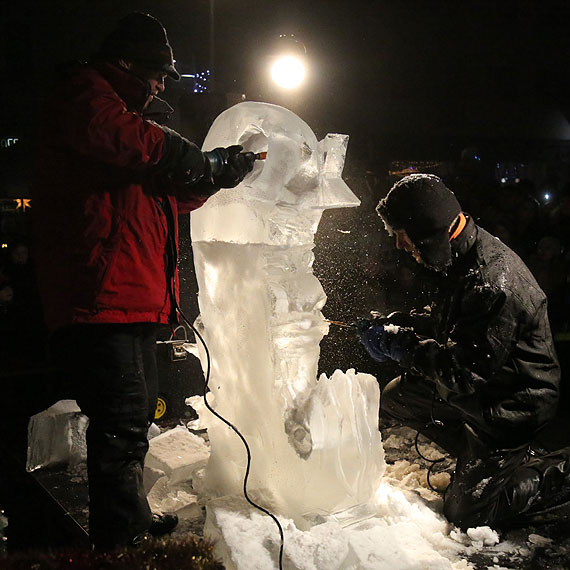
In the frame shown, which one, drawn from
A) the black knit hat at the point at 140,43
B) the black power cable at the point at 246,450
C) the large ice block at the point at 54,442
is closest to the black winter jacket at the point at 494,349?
the black power cable at the point at 246,450

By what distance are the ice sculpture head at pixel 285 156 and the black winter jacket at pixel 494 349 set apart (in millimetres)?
699

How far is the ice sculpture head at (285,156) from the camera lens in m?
2.60

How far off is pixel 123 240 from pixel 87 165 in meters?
0.31

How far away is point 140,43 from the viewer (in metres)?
2.31

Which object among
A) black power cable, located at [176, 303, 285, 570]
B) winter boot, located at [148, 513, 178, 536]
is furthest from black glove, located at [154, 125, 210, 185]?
winter boot, located at [148, 513, 178, 536]

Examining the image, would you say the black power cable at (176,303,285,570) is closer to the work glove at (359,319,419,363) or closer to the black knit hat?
the work glove at (359,319,419,363)

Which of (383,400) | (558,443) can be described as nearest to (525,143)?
(558,443)

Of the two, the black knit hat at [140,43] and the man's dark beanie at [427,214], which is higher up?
the black knit hat at [140,43]

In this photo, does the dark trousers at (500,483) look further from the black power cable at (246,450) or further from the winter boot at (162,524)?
the winter boot at (162,524)

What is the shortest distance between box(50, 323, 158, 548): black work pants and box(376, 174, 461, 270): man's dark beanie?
135 centimetres

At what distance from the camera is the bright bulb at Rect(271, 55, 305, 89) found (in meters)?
4.74

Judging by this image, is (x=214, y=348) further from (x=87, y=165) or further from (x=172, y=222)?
(x=87, y=165)

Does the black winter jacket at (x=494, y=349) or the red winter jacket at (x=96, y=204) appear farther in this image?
the black winter jacket at (x=494, y=349)

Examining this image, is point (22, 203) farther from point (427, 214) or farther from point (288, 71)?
point (427, 214)
